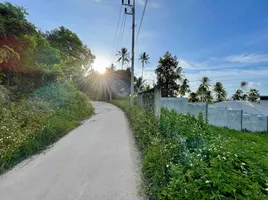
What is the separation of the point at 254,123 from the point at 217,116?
296 centimetres

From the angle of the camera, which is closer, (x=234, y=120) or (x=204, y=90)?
(x=234, y=120)

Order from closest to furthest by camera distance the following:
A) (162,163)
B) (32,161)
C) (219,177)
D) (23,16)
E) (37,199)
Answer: (219,177) < (37,199) < (162,163) < (32,161) < (23,16)

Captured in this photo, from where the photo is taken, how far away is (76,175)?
2.60m

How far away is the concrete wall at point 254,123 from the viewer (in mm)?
9039

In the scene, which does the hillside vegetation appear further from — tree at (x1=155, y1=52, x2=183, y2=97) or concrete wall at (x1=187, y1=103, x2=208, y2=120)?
tree at (x1=155, y1=52, x2=183, y2=97)

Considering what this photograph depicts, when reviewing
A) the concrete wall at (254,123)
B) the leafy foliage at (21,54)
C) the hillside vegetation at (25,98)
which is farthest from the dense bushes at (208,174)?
the concrete wall at (254,123)

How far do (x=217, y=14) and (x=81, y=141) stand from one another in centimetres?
651

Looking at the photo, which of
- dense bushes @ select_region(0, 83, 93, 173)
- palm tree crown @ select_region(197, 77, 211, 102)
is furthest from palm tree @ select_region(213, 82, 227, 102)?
dense bushes @ select_region(0, 83, 93, 173)

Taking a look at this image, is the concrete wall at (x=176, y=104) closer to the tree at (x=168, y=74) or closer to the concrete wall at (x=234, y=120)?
the concrete wall at (x=234, y=120)

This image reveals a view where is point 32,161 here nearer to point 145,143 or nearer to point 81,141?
point 81,141

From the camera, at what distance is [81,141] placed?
14.6 ft

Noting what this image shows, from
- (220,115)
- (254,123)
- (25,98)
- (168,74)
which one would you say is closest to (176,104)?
(220,115)

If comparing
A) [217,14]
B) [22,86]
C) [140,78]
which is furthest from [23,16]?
[140,78]

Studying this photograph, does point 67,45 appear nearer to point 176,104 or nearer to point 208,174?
point 176,104
